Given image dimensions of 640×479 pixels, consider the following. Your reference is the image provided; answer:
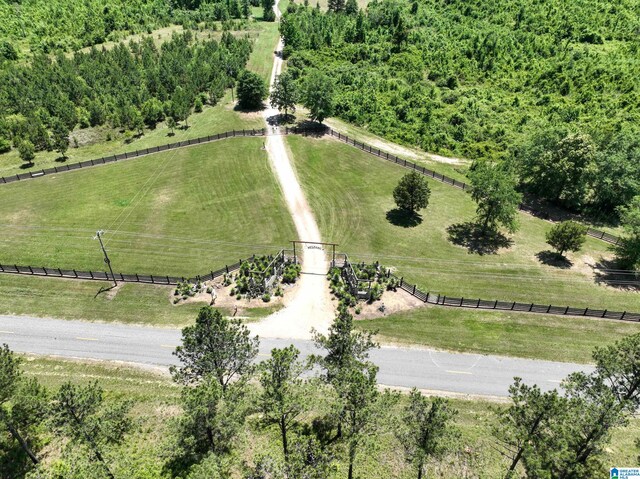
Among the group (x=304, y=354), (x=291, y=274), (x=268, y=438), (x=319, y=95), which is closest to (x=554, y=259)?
(x=291, y=274)

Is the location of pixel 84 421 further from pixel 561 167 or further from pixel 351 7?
pixel 351 7

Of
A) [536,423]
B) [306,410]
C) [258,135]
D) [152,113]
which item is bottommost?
[258,135]

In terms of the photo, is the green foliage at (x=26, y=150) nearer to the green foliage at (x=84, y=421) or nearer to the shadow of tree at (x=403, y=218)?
the green foliage at (x=84, y=421)

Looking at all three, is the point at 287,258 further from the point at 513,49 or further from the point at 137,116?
the point at 513,49

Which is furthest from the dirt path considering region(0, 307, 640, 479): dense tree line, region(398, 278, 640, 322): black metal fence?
region(0, 307, 640, 479): dense tree line

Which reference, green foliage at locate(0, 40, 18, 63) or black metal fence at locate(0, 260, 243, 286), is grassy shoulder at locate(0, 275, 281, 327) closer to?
black metal fence at locate(0, 260, 243, 286)

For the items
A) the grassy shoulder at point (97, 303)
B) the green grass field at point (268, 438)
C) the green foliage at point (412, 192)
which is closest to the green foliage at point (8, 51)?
the grassy shoulder at point (97, 303)

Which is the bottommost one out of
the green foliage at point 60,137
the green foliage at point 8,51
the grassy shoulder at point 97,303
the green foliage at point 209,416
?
the grassy shoulder at point 97,303
